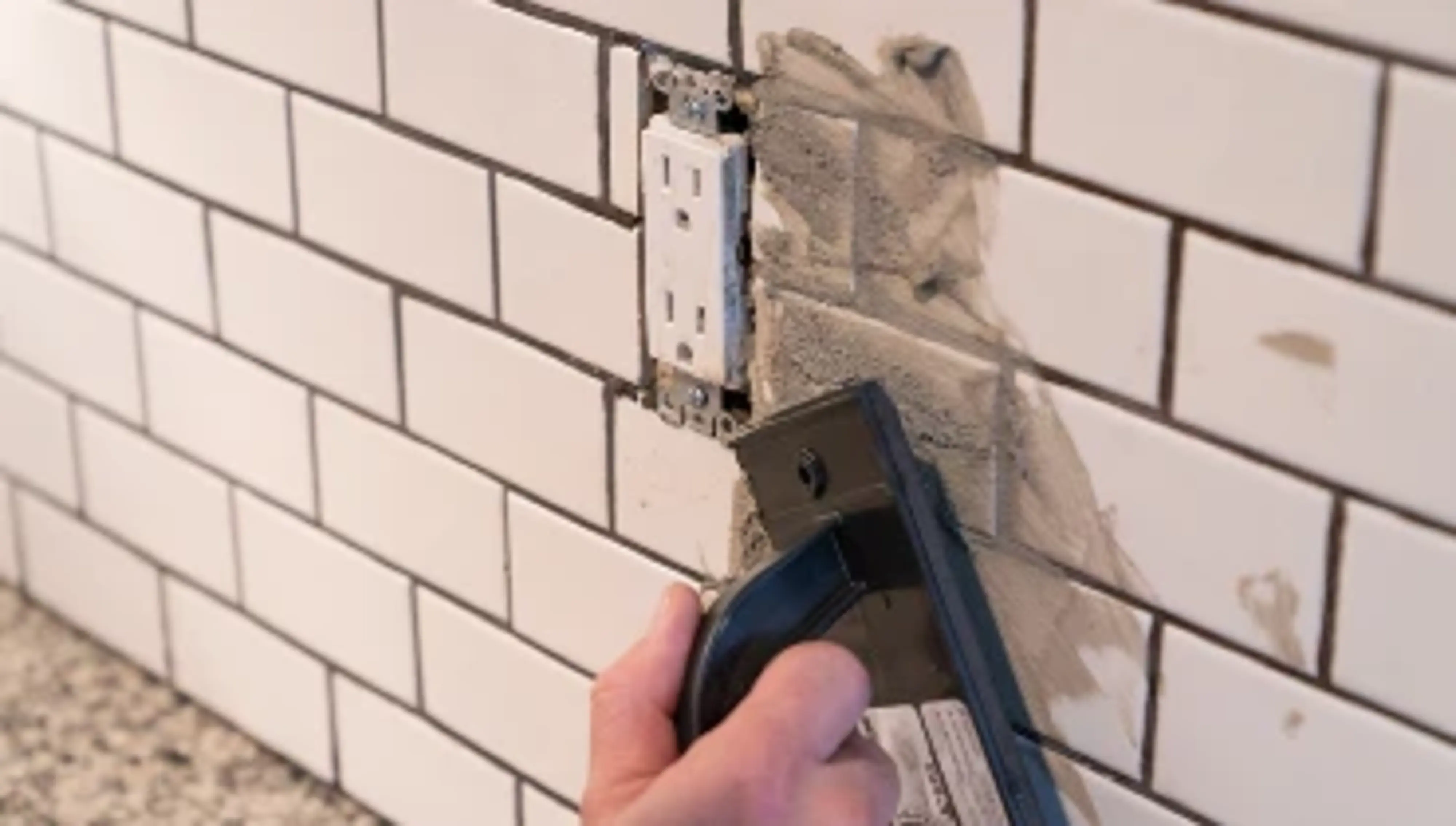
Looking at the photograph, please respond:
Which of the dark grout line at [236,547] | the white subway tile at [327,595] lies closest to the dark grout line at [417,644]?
the white subway tile at [327,595]

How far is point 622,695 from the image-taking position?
68 cm

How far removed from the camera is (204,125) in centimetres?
105

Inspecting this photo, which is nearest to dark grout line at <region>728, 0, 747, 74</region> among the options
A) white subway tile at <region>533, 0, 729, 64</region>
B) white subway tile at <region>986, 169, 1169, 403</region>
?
white subway tile at <region>533, 0, 729, 64</region>

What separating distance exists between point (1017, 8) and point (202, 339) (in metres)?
0.56

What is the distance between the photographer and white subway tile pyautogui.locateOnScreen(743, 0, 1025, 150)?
0.69 meters

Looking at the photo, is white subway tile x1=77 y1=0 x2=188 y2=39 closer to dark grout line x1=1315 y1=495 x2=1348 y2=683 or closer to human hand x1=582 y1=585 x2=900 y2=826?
human hand x1=582 y1=585 x2=900 y2=826

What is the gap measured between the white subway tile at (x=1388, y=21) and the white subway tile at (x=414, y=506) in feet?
1.51

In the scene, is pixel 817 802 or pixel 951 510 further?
pixel 951 510

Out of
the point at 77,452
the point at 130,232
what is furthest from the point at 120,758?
the point at 130,232

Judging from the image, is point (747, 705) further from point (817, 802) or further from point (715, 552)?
point (715, 552)

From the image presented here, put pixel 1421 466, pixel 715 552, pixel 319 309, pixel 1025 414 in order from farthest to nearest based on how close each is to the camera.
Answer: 1. pixel 319 309
2. pixel 715 552
3. pixel 1025 414
4. pixel 1421 466

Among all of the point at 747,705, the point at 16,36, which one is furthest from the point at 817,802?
the point at 16,36

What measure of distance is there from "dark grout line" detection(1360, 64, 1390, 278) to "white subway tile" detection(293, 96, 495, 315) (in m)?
0.40

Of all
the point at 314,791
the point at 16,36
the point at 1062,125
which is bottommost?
the point at 314,791
